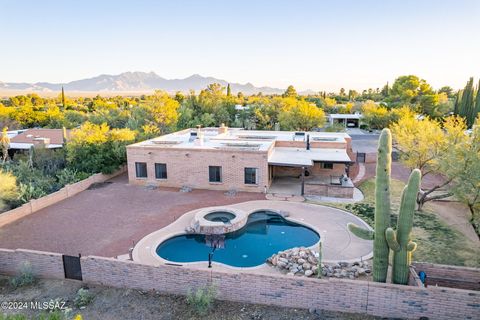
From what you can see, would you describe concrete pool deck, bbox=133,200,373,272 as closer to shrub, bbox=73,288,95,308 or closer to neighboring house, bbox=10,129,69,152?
shrub, bbox=73,288,95,308

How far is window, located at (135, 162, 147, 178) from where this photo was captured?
2416cm

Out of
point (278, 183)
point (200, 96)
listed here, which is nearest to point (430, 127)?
point (278, 183)

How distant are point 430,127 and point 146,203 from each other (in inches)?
709

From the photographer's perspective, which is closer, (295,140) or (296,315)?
(296,315)

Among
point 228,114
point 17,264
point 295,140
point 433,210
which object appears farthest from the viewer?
point 228,114

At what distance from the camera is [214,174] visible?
Answer: 75.6 feet

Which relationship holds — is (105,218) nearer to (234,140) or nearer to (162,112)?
(234,140)

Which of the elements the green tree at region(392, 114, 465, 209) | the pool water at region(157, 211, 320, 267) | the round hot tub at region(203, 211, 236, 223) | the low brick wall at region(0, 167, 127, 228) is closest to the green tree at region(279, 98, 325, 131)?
the green tree at region(392, 114, 465, 209)

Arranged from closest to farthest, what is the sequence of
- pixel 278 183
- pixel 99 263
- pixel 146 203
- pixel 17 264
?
pixel 99 263 → pixel 17 264 → pixel 146 203 → pixel 278 183

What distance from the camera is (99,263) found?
1145cm

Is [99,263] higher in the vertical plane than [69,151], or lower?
lower

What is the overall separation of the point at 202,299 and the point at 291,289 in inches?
110

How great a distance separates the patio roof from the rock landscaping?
357 inches

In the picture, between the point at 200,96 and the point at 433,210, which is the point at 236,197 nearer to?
the point at 433,210
